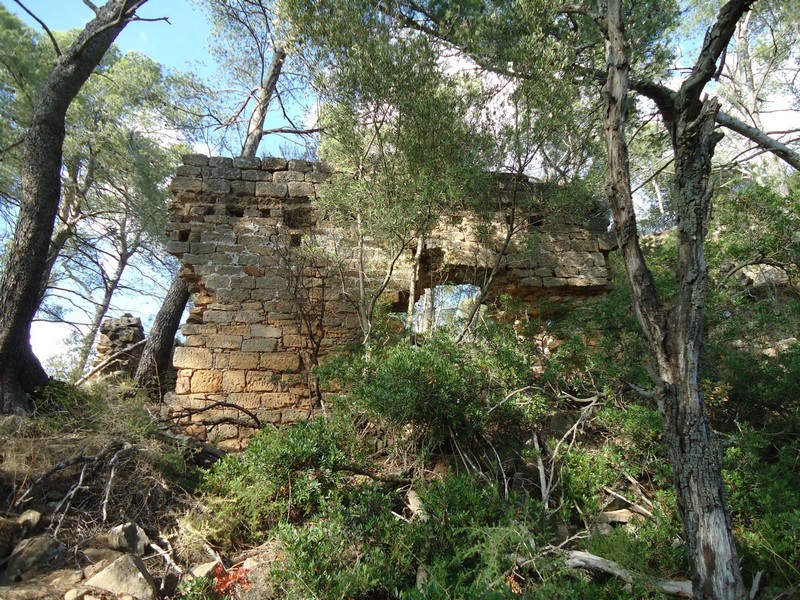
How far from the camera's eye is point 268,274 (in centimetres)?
576

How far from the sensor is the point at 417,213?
5.20m

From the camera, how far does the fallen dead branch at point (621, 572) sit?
2.79 metres

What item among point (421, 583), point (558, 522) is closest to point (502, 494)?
point (558, 522)

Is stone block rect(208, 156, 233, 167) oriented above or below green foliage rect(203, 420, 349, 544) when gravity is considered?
Result: above

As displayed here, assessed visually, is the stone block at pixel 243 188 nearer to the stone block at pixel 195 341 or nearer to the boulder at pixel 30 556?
the stone block at pixel 195 341

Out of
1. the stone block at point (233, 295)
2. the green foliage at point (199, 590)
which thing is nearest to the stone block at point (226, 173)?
the stone block at point (233, 295)

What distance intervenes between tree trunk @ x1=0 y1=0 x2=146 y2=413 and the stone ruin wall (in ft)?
4.19

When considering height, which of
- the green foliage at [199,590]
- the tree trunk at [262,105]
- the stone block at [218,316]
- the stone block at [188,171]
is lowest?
the green foliage at [199,590]

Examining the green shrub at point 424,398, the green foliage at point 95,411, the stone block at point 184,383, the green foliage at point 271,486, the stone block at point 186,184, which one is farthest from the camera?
the stone block at point 186,184

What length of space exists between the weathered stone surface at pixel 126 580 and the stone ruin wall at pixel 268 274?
220 cm

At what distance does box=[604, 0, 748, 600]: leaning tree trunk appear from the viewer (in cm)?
264

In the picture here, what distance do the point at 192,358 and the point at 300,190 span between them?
233cm

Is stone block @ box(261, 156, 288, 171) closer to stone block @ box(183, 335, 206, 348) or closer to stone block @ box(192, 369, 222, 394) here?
stone block @ box(183, 335, 206, 348)

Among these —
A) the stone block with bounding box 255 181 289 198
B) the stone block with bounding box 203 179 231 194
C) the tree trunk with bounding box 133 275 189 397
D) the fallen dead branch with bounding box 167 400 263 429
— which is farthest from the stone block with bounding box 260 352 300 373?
the tree trunk with bounding box 133 275 189 397
